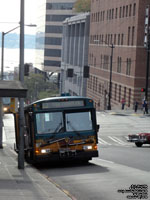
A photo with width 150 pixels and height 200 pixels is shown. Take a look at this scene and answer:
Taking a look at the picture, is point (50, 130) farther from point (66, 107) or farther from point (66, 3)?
point (66, 3)

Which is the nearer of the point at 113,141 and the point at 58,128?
the point at 58,128

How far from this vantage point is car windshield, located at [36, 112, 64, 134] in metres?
21.5

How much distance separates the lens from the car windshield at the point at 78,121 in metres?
21.7

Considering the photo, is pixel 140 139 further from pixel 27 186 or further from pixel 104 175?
pixel 27 186

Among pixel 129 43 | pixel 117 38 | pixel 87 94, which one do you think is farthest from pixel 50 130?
pixel 87 94

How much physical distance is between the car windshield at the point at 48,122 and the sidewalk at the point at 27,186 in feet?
5.30

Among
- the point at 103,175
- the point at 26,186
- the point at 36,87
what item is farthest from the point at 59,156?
the point at 36,87

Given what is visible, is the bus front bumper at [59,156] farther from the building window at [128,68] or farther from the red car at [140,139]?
the building window at [128,68]

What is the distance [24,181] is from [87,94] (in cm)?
9017

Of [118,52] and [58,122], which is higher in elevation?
[118,52]

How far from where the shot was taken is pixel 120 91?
7725 cm

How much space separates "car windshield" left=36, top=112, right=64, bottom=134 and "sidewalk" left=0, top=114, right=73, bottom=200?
1.62 metres

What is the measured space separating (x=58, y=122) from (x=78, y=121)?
753mm

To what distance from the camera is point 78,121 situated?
861 inches
